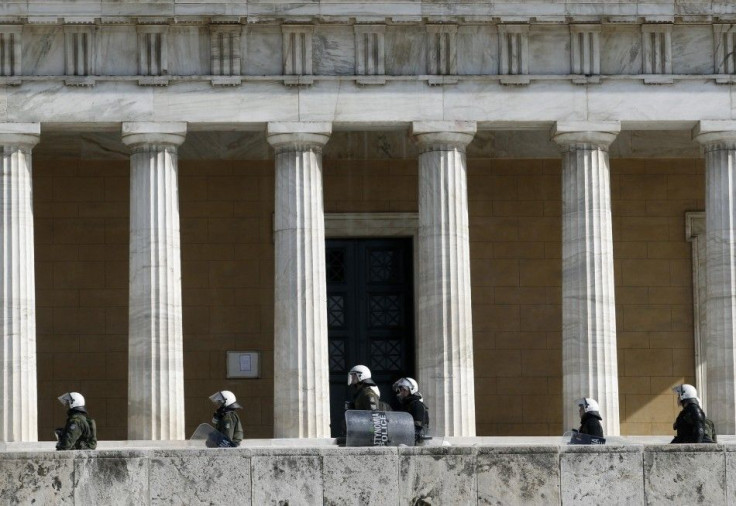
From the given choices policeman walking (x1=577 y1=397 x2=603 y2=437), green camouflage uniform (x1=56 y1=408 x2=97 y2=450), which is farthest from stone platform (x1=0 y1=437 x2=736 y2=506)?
policeman walking (x1=577 y1=397 x2=603 y2=437)

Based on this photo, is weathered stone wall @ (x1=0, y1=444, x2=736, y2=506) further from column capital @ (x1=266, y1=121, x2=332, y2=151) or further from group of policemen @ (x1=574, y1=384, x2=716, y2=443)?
column capital @ (x1=266, y1=121, x2=332, y2=151)

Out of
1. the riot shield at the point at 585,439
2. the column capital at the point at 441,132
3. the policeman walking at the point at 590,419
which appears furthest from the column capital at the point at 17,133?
the riot shield at the point at 585,439

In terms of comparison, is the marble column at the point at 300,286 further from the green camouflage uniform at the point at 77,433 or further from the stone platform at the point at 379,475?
the stone platform at the point at 379,475

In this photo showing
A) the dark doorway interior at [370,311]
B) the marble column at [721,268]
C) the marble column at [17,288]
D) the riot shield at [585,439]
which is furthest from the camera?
the dark doorway interior at [370,311]

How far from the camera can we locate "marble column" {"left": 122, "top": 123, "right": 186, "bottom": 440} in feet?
120

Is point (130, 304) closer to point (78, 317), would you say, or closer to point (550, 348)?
point (78, 317)

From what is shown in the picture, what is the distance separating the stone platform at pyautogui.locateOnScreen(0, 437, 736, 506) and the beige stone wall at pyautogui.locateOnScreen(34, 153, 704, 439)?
15023mm

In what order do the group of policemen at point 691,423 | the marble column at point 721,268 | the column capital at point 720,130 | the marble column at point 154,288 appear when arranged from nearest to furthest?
the group of policemen at point 691,423
the marble column at point 154,288
the marble column at point 721,268
the column capital at point 720,130

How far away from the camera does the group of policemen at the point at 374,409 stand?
98.1 ft

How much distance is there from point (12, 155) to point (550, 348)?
1178cm

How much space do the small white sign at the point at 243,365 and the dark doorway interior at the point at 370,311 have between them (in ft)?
4.99

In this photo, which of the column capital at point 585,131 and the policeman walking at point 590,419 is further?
the column capital at point 585,131

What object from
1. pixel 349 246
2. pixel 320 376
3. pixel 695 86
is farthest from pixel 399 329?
pixel 695 86

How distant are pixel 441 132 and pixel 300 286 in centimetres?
377
